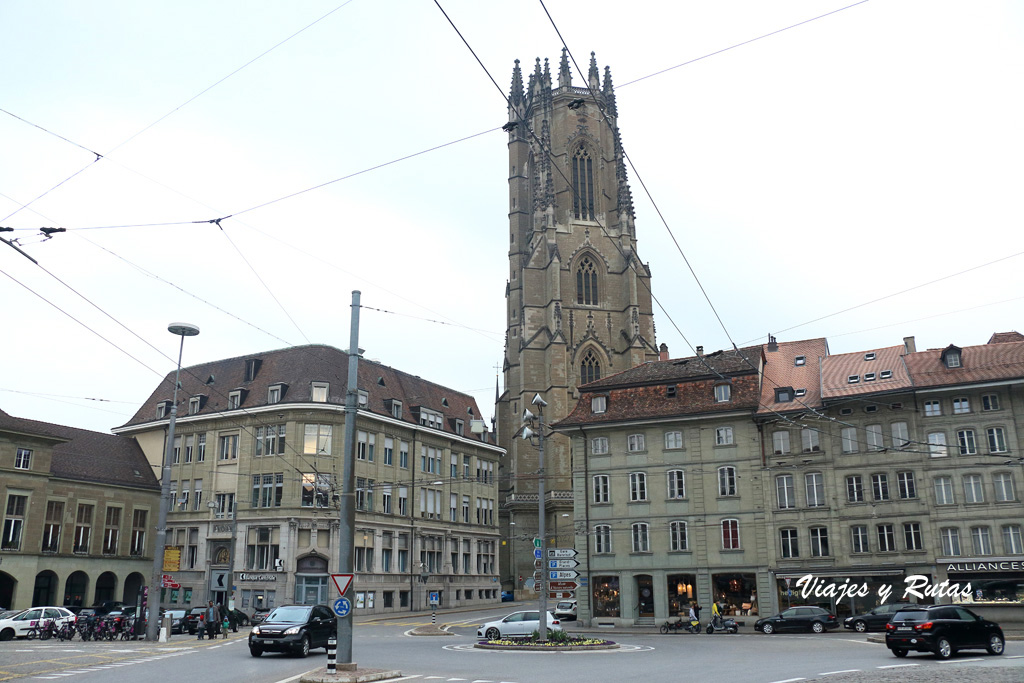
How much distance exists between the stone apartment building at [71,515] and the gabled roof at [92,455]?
0.07 m

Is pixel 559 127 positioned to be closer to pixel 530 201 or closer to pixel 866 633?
pixel 530 201

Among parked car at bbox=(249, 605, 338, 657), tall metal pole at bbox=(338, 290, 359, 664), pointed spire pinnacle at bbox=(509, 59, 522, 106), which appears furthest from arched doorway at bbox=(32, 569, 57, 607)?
pointed spire pinnacle at bbox=(509, 59, 522, 106)

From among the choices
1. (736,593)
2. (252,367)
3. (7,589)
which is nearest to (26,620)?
(7,589)

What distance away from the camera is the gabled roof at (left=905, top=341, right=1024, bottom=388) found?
40.8 metres

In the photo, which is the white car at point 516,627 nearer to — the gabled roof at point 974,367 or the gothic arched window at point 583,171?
the gabled roof at point 974,367

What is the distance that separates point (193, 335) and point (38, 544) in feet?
90.5

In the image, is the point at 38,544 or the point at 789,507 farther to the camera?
the point at 38,544

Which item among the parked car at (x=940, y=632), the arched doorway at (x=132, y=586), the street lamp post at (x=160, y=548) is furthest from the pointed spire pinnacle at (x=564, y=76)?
the parked car at (x=940, y=632)

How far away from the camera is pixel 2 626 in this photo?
35.3 metres

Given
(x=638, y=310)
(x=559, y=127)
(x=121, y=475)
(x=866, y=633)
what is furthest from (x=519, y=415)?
(x=866, y=633)

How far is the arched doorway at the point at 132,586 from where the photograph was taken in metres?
59.4

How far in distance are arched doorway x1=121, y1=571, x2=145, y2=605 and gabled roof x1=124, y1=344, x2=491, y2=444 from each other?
11008 mm

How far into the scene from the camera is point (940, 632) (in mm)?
23516

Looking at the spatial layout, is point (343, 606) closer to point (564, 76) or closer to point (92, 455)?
point (92, 455)
